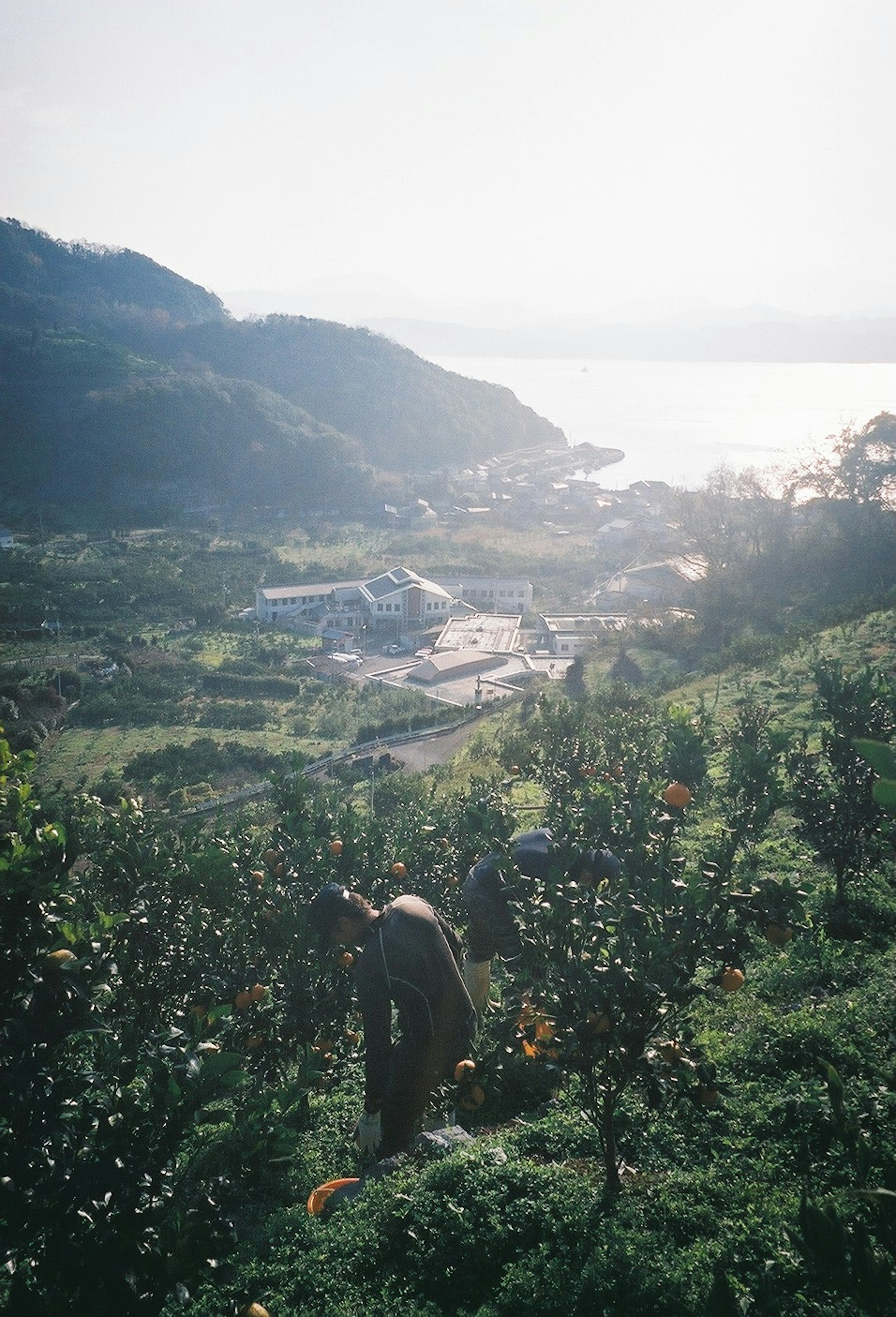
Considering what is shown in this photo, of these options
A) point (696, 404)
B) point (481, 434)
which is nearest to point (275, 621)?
point (481, 434)

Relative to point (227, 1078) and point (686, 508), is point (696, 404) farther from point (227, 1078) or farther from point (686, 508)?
point (227, 1078)

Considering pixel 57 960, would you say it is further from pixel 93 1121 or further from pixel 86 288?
pixel 86 288

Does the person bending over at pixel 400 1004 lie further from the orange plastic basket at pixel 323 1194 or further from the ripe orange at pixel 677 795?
the ripe orange at pixel 677 795

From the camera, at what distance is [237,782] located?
17.7 meters

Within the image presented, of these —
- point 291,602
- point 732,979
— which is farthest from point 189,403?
point 732,979

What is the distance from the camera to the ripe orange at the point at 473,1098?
3.60 m

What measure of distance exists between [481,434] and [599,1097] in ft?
245

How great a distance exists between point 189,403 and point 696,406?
2314 inches

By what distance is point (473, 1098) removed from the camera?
11.8ft

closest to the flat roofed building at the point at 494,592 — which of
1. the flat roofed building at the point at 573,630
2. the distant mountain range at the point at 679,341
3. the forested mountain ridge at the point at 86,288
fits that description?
the flat roofed building at the point at 573,630

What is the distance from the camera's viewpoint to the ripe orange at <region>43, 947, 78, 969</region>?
2.64 metres

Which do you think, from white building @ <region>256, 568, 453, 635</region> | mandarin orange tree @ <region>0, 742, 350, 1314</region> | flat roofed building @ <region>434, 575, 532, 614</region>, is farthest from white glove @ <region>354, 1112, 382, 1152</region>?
flat roofed building @ <region>434, 575, 532, 614</region>

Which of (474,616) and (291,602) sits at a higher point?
(291,602)

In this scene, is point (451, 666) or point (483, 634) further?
point (483, 634)
